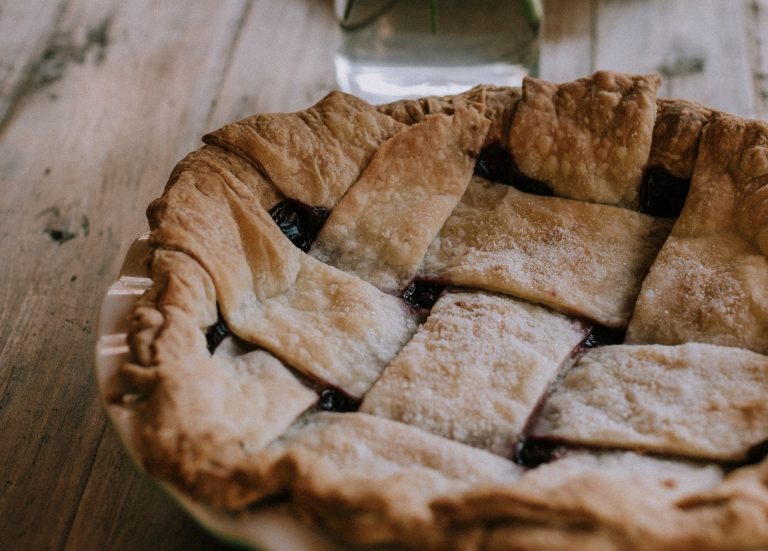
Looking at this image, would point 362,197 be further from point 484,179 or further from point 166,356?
point 166,356

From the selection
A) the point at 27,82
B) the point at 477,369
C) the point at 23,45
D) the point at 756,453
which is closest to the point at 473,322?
the point at 477,369

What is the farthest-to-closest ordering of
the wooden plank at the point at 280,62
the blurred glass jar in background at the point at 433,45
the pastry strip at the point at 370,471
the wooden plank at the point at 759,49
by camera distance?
the wooden plank at the point at 280,62
the wooden plank at the point at 759,49
the blurred glass jar in background at the point at 433,45
the pastry strip at the point at 370,471

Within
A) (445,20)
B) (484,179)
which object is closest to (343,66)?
(445,20)

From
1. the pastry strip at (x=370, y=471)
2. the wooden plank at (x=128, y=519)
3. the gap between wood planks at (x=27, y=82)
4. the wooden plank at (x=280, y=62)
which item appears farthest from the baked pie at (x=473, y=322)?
the gap between wood planks at (x=27, y=82)

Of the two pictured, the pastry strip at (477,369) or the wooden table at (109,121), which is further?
A: the wooden table at (109,121)

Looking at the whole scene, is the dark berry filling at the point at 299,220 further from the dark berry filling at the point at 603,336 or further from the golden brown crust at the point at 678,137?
the golden brown crust at the point at 678,137

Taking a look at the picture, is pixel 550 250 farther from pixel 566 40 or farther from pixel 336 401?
pixel 566 40
